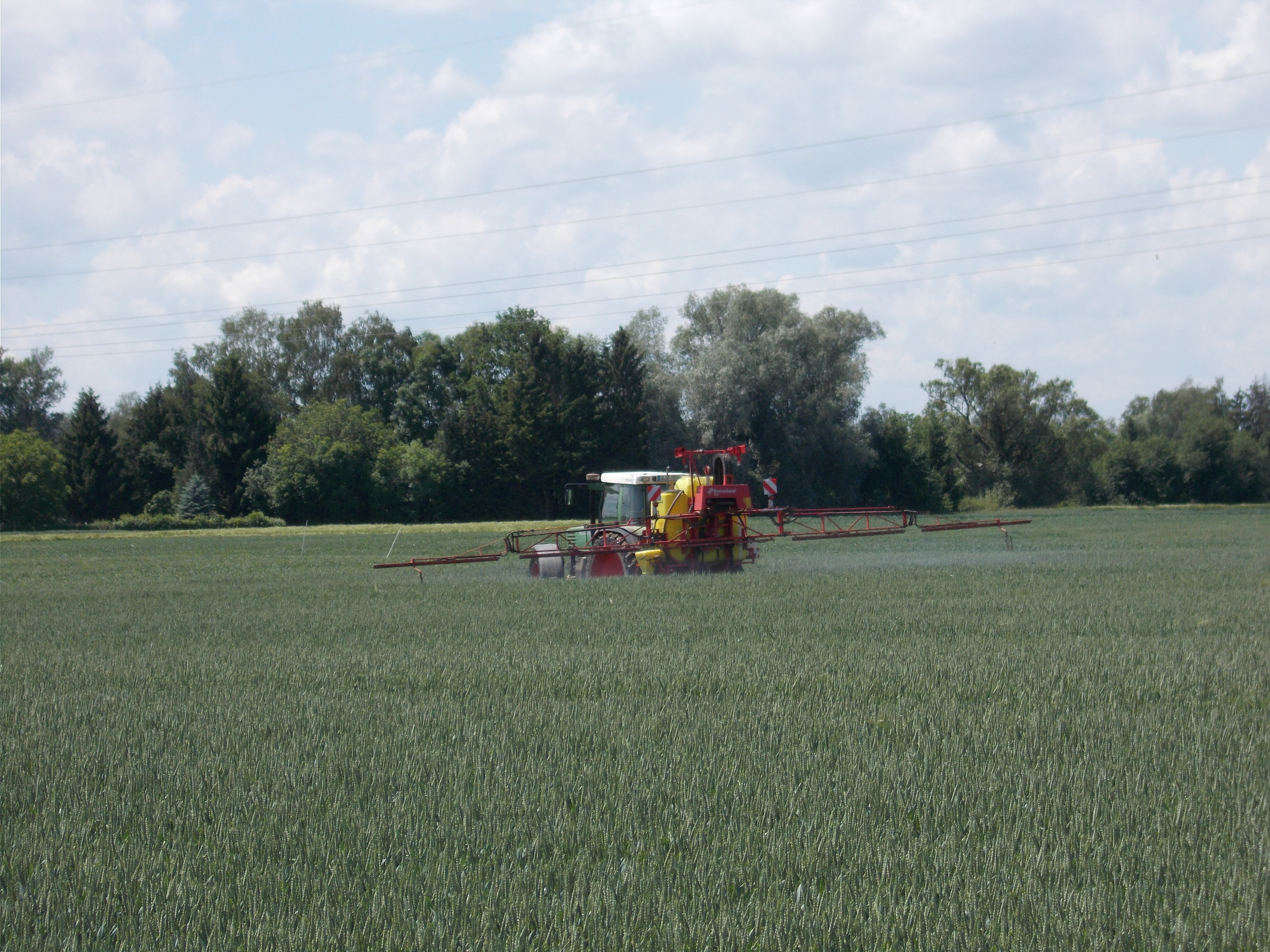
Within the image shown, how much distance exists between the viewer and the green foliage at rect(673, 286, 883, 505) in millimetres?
63719

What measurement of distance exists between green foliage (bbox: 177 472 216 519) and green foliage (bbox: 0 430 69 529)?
6.67 metres

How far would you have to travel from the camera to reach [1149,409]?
132875 mm

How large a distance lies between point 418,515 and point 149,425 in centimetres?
2124

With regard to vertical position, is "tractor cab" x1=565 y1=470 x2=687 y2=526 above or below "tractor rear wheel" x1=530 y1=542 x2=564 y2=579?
above

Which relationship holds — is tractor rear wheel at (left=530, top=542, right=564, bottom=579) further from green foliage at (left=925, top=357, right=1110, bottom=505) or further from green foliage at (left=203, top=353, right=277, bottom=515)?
green foliage at (left=925, top=357, right=1110, bottom=505)

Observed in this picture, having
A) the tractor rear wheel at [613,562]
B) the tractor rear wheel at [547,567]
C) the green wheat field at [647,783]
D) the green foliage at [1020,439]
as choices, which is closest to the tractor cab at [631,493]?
the tractor rear wheel at [613,562]

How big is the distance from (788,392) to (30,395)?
68.1 m

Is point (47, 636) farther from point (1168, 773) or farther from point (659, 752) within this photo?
point (1168, 773)

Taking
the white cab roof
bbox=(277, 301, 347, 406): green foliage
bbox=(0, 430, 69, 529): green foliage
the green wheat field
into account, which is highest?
bbox=(277, 301, 347, 406): green foliage

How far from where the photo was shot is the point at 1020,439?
83688 millimetres

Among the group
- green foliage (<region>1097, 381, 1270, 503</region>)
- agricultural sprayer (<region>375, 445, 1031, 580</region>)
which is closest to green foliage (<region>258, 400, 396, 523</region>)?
agricultural sprayer (<region>375, 445, 1031, 580</region>)

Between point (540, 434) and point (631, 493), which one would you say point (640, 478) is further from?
point (540, 434)

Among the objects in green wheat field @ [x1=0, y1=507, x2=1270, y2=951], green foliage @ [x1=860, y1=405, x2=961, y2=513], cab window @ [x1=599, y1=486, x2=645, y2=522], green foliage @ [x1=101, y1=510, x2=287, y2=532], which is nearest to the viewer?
green wheat field @ [x1=0, y1=507, x2=1270, y2=951]

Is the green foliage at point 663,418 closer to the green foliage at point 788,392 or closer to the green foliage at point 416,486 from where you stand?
the green foliage at point 788,392
